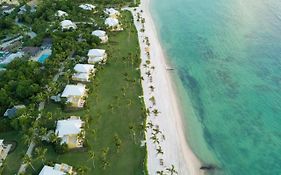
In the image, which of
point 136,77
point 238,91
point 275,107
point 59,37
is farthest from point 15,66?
point 275,107

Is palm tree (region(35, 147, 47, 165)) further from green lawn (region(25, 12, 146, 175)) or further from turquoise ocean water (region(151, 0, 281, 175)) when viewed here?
turquoise ocean water (region(151, 0, 281, 175))

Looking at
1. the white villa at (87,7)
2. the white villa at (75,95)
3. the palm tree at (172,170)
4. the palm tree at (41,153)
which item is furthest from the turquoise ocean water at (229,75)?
the palm tree at (41,153)

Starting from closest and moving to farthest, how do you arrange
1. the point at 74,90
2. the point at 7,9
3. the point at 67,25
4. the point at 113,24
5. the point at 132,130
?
1. the point at 132,130
2. the point at 74,90
3. the point at 113,24
4. the point at 67,25
5. the point at 7,9

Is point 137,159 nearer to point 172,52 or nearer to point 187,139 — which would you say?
point 187,139

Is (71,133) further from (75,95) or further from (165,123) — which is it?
(165,123)

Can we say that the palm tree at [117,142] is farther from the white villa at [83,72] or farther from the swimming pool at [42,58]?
the swimming pool at [42,58]

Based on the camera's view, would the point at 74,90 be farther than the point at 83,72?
No

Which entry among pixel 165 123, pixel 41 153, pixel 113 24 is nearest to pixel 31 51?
pixel 113 24
